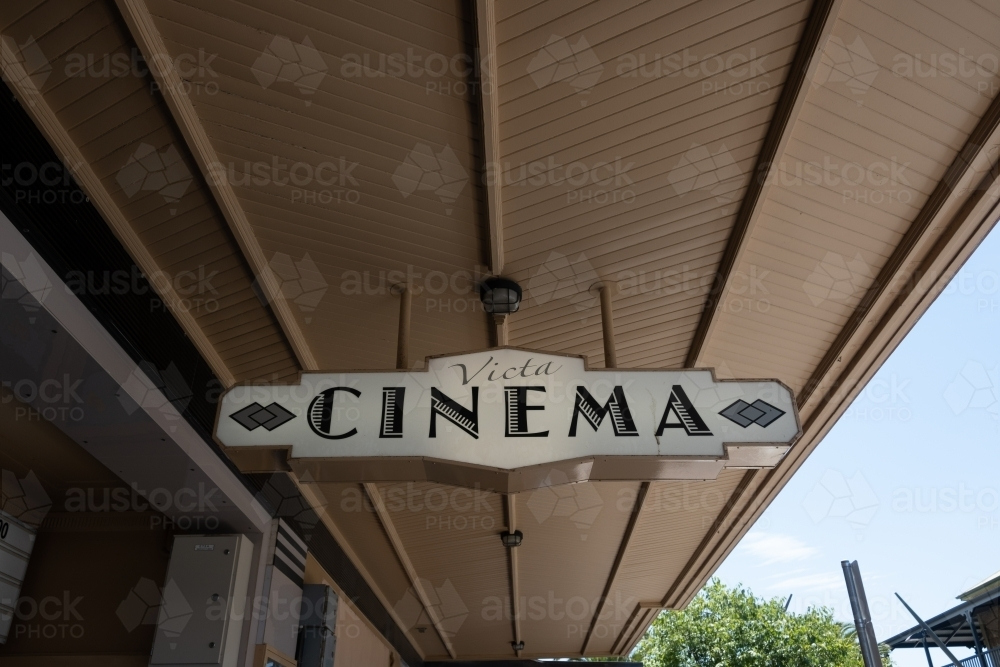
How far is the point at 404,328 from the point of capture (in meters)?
Answer: 3.43

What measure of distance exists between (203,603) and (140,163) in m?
2.77

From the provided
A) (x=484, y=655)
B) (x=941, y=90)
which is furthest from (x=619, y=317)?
(x=484, y=655)

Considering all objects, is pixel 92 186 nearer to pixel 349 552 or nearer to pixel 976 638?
pixel 349 552

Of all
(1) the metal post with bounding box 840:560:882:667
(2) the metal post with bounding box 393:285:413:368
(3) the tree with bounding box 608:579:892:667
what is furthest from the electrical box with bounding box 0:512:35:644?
(3) the tree with bounding box 608:579:892:667

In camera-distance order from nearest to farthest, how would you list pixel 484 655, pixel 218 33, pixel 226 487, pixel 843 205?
pixel 218 33
pixel 843 205
pixel 226 487
pixel 484 655

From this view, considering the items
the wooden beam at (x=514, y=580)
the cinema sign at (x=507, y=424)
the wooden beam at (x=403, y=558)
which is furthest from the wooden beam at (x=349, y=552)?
the wooden beam at (x=514, y=580)

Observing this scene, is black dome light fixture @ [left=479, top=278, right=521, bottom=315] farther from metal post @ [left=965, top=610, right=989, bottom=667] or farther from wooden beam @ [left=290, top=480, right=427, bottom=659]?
metal post @ [left=965, top=610, right=989, bottom=667]

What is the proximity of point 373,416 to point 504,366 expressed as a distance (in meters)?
0.53

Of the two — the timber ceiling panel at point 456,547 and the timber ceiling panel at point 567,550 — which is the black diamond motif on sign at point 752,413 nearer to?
the timber ceiling panel at point 456,547

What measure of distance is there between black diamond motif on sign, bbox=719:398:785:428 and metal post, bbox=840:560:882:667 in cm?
146

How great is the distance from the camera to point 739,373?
188 inches

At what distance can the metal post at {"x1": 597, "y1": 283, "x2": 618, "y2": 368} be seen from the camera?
3.33 metres

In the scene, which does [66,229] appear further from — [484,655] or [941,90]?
[484,655]

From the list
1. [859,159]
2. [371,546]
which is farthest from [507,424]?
[371,546]
